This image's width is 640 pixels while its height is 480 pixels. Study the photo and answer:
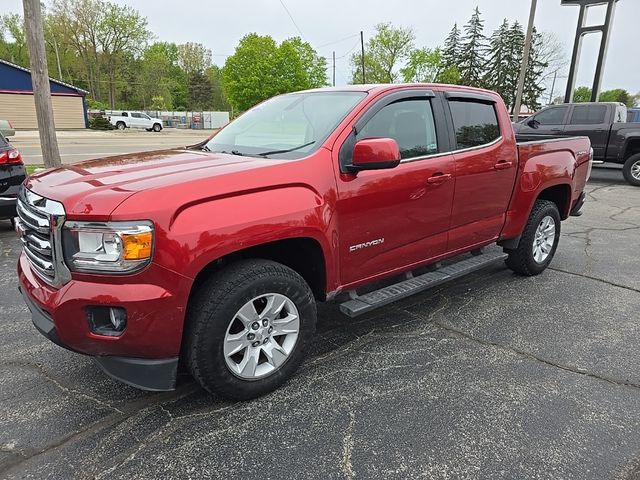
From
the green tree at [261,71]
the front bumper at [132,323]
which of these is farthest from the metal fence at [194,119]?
the front bumper at [132,323]

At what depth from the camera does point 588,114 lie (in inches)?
490

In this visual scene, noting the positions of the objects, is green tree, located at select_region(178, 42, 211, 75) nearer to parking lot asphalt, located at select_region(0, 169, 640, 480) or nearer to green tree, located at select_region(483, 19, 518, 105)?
green tree, located at select_region(483, 19, 518, 105)

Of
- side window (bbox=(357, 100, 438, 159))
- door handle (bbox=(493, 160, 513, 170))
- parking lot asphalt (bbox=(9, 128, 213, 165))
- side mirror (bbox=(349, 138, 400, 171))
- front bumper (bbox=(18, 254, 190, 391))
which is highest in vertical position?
side window (bbox=(357, 100, 438, 159))

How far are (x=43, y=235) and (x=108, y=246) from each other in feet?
1.53

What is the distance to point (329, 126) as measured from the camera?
124 inches

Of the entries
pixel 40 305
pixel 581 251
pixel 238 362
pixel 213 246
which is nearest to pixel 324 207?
pixel 213 246

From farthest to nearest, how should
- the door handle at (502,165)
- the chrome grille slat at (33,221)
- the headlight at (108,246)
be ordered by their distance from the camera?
1. the door handle at (502,165)
2. the chrome grille slat at (33,221)
3. the headlight at (108,246)

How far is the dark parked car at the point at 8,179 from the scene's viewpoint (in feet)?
19.6

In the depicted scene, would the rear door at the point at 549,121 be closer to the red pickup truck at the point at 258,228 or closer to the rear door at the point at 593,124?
the rear door at the point at 593,124

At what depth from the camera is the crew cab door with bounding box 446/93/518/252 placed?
3816mm

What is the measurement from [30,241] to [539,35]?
59.9m

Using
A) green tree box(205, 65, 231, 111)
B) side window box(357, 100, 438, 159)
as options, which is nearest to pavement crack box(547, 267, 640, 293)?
side window box(357, 100, 438, 159)

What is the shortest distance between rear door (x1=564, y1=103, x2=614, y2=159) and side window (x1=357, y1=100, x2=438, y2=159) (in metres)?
10.5

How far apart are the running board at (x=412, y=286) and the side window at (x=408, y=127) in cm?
→ 98
